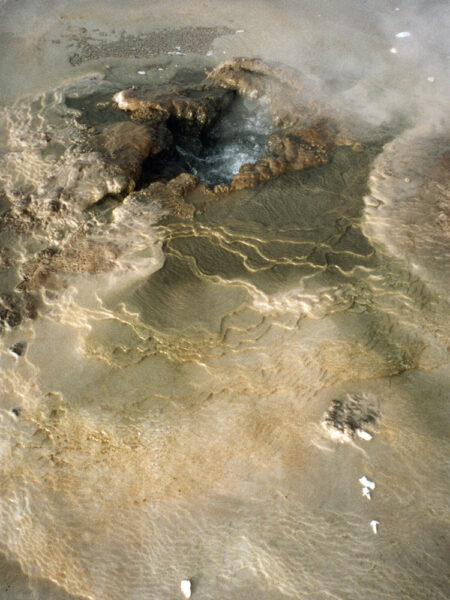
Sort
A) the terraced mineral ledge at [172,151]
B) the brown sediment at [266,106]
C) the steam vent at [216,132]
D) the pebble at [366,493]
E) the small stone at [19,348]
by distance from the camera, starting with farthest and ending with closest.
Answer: the brown sediment at [266,106], the steam vent at [216,132], the terraced mineral ledge at [172,151], the small stone at [19,348], the pebble at [366,493]

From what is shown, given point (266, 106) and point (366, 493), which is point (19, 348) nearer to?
point (366, 493)

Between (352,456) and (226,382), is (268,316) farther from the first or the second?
(352,456)

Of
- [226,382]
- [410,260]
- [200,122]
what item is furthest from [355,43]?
[226,382]

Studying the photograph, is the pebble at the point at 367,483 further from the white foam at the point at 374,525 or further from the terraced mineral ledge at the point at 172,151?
the terraced mineral ledge at the point at 172,151

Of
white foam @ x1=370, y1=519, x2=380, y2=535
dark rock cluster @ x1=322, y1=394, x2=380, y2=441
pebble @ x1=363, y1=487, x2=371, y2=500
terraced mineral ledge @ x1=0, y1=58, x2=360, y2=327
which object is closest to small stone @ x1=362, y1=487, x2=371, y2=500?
pebble @ x1=363, y1=487, x2=371, y2=500

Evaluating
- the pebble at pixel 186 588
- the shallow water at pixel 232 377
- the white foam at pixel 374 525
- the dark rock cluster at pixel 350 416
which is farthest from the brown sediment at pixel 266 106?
the pebble at pixel 186 588
